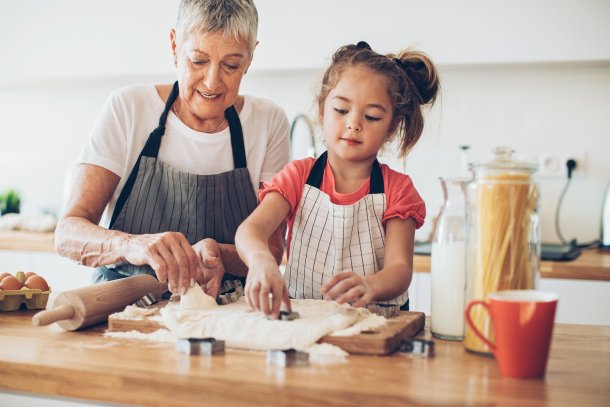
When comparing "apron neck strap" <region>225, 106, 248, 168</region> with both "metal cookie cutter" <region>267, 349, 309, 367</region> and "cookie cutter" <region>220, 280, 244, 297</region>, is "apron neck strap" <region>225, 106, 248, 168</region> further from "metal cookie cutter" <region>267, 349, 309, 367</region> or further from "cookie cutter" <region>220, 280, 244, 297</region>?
"metal cookie cutter" <region>267, 349, 309, 367</region>

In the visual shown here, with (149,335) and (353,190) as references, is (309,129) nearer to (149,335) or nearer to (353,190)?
(353,190)

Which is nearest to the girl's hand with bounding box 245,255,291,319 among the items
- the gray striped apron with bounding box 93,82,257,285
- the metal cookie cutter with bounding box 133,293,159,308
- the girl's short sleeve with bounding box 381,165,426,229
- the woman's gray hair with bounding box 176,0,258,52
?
the metal cookie cutter with bounding box 133,293,159,308

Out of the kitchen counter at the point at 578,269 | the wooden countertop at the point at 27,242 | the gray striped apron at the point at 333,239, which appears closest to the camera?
the gray striped apron at the point at 333,239

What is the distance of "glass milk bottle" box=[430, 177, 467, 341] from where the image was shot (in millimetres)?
1128

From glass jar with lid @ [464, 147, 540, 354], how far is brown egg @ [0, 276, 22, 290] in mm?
891

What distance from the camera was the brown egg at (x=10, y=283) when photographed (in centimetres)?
137

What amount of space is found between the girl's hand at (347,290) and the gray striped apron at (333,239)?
0.26 metres

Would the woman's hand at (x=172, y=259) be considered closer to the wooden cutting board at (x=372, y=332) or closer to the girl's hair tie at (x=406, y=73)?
the wooden cutting board at (x=372, y=332)

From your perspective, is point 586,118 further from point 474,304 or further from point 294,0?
point 474,304

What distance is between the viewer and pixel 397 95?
1.46 meters

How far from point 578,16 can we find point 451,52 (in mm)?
452

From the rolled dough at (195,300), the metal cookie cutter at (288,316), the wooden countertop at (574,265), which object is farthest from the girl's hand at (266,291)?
the wooden countertop at (574,265)

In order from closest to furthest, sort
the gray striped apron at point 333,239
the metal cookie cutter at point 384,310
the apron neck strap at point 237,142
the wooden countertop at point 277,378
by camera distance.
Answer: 1. the wooden countertop at point 277,378
2. the metal cookie cutter at point 384,310
3. the gray striped apron at point 333,239
4. the apron neck strap at point 237,142

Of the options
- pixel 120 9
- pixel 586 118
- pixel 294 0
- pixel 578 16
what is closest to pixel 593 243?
pixel 586 118
